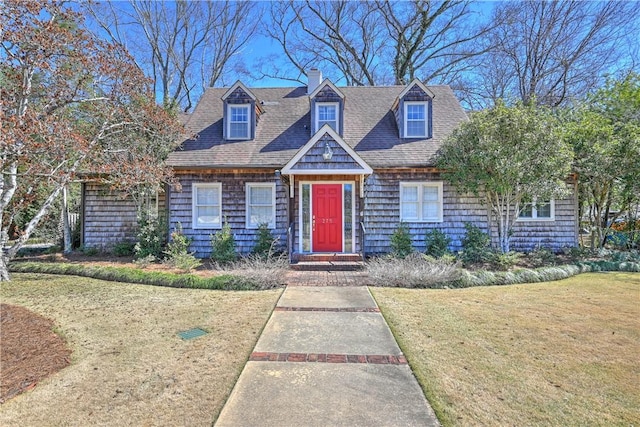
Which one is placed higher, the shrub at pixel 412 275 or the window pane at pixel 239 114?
the window pane at pixel 239 114

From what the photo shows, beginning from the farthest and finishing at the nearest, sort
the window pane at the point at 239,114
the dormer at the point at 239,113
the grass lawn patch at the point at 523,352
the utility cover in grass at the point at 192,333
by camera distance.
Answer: the window pane at the point at 239,114 → the dormer at the point at 239,113 → the utility cover in grass at the point at 192,333 → the grass lawn patch at the point at 523,352

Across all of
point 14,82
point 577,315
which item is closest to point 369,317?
point 577,315

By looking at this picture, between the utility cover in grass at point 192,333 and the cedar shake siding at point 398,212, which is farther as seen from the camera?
the cedar shake siding at point 398,212

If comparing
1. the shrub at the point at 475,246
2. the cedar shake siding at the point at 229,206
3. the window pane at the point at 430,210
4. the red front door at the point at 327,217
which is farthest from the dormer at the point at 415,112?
the cedar shake siding at the point at 229,206

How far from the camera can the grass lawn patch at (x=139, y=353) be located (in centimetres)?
274

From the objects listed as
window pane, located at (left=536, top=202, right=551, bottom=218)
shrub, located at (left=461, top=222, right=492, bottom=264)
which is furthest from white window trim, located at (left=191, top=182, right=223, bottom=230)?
window pane, located at (left=536, top=202, right=551, bottom=218)

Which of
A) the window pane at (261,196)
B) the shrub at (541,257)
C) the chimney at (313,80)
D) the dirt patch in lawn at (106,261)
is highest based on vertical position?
the chimney at (313,80)

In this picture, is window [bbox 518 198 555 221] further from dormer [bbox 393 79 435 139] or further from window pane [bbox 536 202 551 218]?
dormer [bbox 393 79 435 139]

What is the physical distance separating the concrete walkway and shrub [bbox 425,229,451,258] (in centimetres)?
555

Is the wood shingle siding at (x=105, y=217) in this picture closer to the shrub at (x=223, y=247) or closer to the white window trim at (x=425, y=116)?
the shrub at (x=223, y=247)

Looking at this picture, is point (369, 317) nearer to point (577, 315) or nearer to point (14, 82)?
point (577, 315)

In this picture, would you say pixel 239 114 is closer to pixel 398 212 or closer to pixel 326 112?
pixel 326 112

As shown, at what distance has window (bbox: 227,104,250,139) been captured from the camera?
1208 centimetres

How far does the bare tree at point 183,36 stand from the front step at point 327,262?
17556mm
